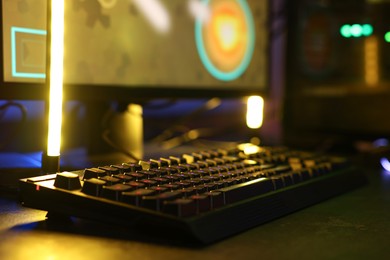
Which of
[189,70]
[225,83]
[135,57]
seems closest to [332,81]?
[225,83]

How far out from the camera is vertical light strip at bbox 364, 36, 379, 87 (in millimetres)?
1257

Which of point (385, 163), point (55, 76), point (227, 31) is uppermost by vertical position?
point (227, 31)

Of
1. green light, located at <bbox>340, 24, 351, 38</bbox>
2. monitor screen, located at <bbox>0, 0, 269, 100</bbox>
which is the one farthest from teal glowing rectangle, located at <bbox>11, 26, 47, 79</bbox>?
green light, located at <bbox>340, 24, 351, 38</bbox>

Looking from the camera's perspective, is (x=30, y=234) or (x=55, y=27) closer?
(x=30, y=234)

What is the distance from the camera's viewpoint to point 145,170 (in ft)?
1.92

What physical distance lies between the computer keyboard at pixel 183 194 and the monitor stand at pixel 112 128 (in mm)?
333

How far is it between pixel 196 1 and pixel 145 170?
556mm

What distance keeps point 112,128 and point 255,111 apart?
0.42 metres

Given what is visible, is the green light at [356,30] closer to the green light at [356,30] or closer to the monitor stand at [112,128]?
the green light at [356,30]

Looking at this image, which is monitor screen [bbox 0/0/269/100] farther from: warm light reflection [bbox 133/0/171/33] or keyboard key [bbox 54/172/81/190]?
keyboard key [bbox 54/172/81/190]

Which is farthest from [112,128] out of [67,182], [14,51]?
[67,182]

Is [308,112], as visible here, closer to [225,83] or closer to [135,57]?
[225,83]

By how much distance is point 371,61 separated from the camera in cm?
127

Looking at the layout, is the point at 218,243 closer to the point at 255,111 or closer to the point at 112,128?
the point at 112,128
